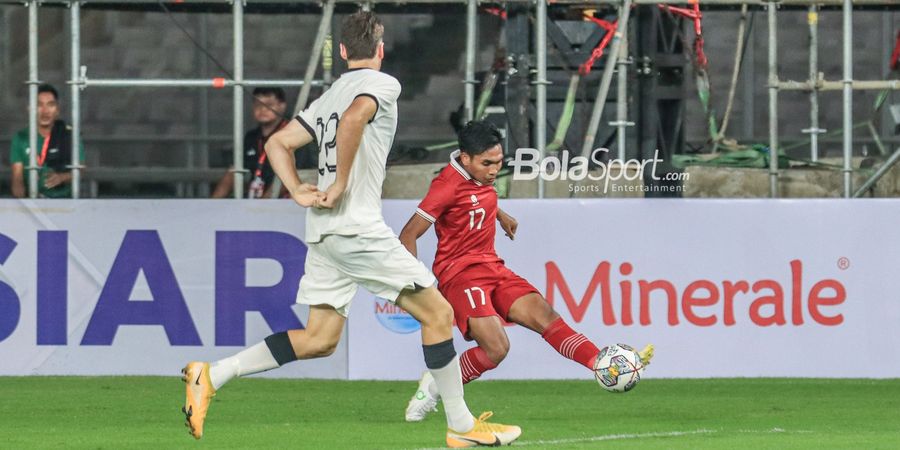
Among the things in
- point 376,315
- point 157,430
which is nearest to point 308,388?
point 376,315

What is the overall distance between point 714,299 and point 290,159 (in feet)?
16.4

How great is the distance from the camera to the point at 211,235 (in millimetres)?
12375

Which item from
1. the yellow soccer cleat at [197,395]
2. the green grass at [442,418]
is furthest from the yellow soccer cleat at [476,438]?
the yellow soccer cleat at [197,395]

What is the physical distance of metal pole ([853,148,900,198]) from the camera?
12453 millimetres

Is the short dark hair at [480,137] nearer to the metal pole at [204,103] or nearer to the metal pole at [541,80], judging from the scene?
the metal pole at [541,80]

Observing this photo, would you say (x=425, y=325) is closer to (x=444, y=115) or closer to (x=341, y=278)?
(x=341, y=278)

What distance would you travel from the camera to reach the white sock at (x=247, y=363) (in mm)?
7879

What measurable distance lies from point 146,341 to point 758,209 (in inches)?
165

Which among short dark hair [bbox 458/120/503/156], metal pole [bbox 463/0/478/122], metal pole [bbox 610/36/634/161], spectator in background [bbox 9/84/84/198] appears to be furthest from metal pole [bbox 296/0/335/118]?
short dark hair [bbox 458/120/503/156]

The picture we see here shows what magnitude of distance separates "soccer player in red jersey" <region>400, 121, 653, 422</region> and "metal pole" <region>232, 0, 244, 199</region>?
121 inches

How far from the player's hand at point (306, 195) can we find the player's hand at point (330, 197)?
21mm

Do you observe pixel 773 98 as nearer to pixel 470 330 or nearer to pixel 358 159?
pixel 470 330

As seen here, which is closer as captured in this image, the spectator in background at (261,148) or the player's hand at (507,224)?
the player's hand at (507,224)

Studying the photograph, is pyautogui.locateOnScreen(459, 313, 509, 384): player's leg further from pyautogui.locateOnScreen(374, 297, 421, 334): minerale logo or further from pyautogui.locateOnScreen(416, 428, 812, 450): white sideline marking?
pyautogui.locateOnScreen(374, 297, 421, 334): minerale logo
